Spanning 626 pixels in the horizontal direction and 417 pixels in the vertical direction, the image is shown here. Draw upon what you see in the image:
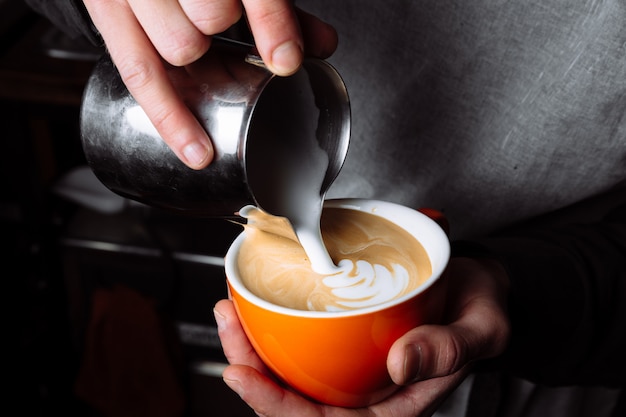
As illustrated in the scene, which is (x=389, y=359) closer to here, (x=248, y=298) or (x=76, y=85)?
(x=248, y=298)

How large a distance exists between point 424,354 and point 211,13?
322 millimetres

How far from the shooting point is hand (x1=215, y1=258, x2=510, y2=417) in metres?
0.59

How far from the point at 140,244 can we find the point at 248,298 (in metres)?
0.96

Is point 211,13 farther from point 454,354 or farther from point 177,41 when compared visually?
point 454,354

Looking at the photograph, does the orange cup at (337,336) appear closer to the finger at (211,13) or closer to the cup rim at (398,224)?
the cup rim at (398,224)

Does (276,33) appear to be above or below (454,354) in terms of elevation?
above

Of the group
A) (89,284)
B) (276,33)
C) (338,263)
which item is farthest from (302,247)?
(89,284)

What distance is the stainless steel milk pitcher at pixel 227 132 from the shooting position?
1.82 ft

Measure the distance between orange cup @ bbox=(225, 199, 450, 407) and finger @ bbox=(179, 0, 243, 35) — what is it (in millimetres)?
229

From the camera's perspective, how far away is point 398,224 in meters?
0.73

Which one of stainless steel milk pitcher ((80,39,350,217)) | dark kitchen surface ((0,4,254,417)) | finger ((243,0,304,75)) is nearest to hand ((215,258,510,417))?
stainless steel milk pitcher ((80,39,350,217))

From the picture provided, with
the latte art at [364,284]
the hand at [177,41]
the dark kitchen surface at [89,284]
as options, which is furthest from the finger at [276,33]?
the dark kitchen surface at [89,284]

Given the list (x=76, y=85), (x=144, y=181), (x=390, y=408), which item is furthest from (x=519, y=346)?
(x=76, y=85)

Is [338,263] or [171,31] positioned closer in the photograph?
[171,31]
